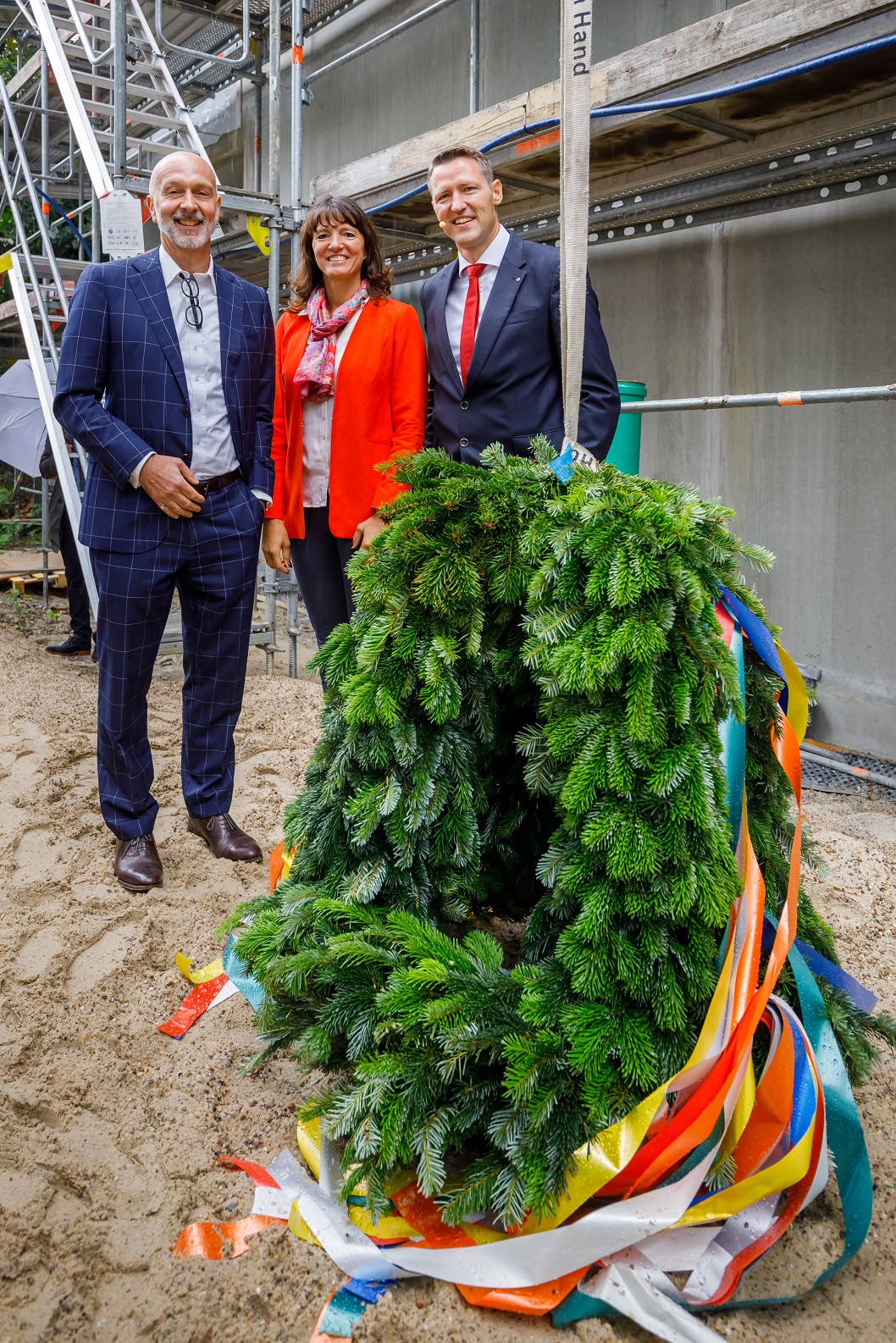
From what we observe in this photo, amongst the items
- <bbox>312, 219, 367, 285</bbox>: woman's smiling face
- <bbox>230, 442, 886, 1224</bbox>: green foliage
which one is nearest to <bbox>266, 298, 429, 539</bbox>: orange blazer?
<bbox>312, 219, 367, 285</bbox>: woman's smiling face

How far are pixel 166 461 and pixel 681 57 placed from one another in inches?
102

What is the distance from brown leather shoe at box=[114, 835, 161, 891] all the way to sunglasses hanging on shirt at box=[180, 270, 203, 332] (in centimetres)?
162

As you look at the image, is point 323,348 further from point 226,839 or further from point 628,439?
point 628,439

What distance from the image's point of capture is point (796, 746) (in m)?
2.08

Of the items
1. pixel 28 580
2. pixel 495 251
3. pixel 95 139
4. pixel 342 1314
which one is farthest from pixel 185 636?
pixel 28 580

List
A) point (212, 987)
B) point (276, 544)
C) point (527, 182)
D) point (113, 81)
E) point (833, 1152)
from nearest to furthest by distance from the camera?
point (833, 1152) → point (212, 987) → point (276, 544) → point (527, 182) → point (113, 81)

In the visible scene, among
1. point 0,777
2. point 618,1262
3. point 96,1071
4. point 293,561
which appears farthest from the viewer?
point 0,777

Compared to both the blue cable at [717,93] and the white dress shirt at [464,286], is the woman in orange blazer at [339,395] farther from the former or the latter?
the blue cable at [717,93]

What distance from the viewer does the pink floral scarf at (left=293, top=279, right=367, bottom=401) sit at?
2891mm

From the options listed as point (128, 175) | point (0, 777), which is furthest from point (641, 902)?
point (128, 175)

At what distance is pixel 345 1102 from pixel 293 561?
1.79 meters

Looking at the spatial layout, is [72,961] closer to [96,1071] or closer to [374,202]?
[96,1071]

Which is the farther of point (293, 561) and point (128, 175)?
point (128, 175)

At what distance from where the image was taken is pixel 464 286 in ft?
9.00
